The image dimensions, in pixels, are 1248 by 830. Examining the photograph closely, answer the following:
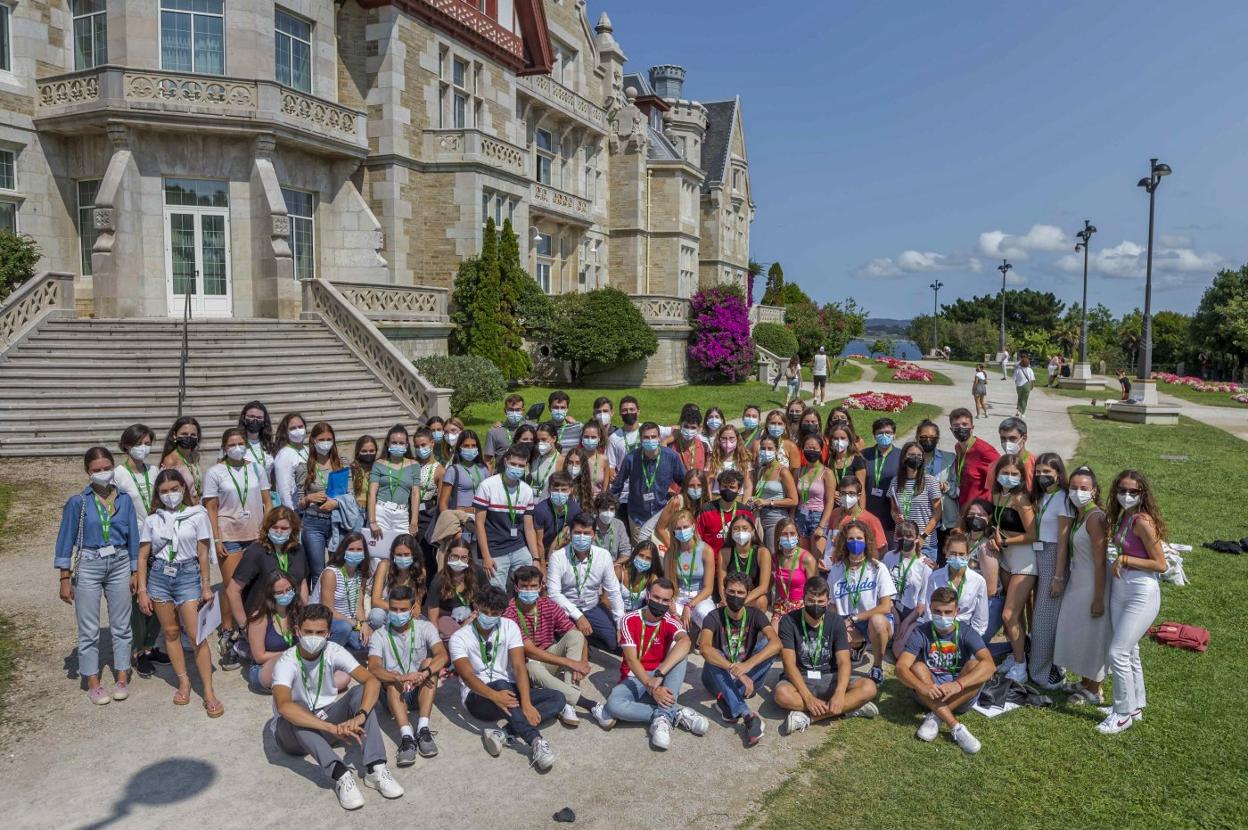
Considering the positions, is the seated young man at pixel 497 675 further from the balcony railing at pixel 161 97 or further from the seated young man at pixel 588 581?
the balcony railing at pixel 161 97

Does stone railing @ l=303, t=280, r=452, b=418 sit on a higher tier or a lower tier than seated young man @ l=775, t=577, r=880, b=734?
higher

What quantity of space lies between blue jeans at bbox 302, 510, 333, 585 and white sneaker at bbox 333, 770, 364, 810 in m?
2.70

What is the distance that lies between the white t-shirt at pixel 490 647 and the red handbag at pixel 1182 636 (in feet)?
20.8

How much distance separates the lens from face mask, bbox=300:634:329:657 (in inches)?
248

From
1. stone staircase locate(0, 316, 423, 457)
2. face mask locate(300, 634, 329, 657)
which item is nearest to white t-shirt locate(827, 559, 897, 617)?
face mask locate(300, 634, 329, 657)

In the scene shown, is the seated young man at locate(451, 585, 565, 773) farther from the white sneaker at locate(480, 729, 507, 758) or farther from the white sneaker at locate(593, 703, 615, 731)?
the white sneaker at locate(593, 703, 615, 731)

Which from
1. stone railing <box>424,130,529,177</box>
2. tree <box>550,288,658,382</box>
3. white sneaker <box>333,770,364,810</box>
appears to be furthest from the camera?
tree <box>550,288,658,382</box>

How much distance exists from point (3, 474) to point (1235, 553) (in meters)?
17.9

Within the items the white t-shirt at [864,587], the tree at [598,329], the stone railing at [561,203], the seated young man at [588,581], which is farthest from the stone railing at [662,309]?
the white t-shirt at [864,587]

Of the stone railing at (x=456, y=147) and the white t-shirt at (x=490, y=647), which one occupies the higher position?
the stone railing at (x=456, y=147)

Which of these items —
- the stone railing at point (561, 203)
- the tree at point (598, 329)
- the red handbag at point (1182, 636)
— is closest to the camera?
the red handbag at point (1182, 636)

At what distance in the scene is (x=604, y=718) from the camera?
23.0ft

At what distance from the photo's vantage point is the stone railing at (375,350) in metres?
19.3

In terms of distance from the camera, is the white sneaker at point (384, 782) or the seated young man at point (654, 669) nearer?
the white sneaker at point (384, 782)
